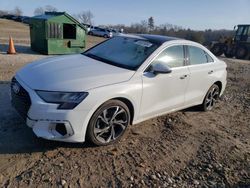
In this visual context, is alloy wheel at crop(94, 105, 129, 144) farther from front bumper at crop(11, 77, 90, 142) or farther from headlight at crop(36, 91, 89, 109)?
headlight at crop(36, 91, 89, 109)

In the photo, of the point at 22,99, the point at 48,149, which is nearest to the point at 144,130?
the point at 48,149

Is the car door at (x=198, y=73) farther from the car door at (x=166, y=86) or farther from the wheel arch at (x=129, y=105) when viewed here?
the wheel arch at (x=129, y=105)

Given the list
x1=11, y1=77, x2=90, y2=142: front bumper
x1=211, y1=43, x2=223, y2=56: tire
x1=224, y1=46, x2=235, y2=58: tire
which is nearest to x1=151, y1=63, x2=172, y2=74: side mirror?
x1=11, y1=77, x2=90, y2=142: front bumper

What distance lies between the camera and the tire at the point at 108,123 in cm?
346

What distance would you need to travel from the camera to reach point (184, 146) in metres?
4.01

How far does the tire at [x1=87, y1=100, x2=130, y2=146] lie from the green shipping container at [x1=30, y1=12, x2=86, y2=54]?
892cm

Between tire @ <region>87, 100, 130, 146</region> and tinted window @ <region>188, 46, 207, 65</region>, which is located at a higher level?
tinted window @ <region>188, 46, 207, 65</region>

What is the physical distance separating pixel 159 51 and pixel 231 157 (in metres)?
1.95

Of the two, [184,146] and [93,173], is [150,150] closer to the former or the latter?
[184,146]

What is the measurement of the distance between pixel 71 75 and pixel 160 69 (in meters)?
1.34

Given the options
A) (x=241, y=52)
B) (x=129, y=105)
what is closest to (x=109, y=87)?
(x=129, y=105)

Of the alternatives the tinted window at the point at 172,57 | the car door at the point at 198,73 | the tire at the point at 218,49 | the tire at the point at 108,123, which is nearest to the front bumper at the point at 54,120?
the tire at the point at 108,123

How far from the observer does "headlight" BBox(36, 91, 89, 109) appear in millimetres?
3184

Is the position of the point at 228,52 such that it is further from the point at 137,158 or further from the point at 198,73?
the point at 137,158
